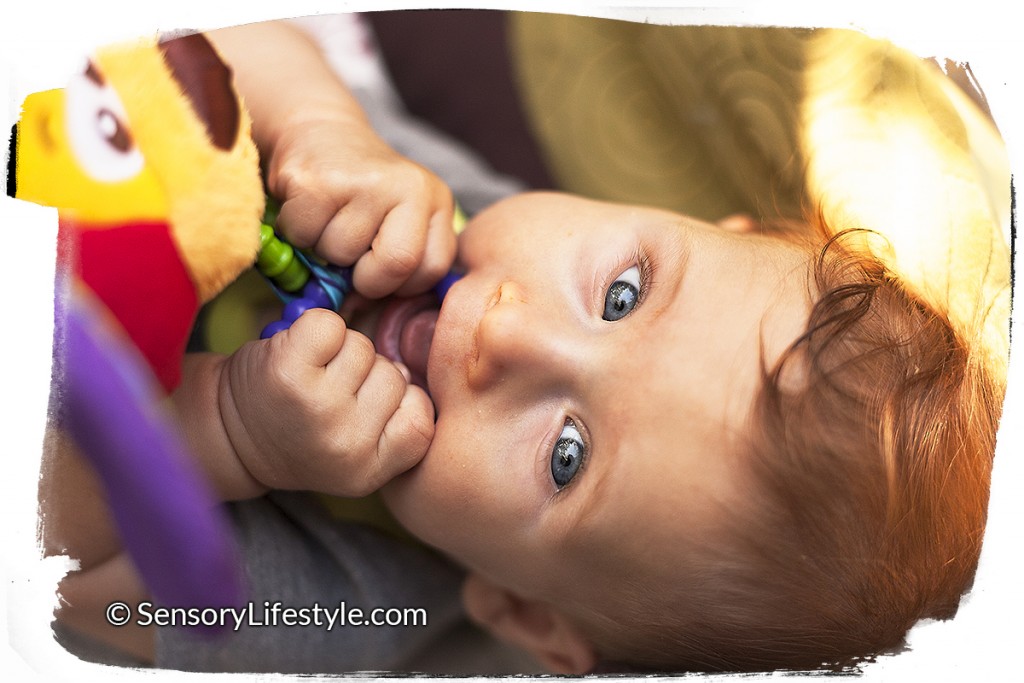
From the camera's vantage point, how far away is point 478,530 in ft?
1.75

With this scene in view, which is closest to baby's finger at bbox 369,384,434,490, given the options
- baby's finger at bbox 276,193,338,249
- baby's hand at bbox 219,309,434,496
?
baby's hand at bbox 219,309,434,496

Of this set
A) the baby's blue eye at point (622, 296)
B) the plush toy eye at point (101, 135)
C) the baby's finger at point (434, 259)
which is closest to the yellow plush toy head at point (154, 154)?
the plush toy eye at point (101, 135)

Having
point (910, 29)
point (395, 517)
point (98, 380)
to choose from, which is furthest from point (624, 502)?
point (910, 29)

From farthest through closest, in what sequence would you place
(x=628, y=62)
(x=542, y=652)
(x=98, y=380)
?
(x=628, y=62)
(x=542, y=652)
(x=98, y=380)

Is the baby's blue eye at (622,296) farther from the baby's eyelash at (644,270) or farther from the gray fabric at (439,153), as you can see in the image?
the gray fabric at (439,153)

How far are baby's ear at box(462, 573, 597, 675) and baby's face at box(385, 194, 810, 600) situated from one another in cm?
1

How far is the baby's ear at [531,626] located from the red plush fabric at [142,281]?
0.22 metres

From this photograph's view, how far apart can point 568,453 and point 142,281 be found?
247 millimetres

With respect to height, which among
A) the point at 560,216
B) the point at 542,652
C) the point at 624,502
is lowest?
the point at 542,652

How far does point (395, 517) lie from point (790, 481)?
0.24 meters

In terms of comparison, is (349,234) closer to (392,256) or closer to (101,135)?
(392,256)

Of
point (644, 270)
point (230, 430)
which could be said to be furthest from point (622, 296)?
point (230, 430)

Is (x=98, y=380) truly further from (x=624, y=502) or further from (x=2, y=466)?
(x=624, y=502)

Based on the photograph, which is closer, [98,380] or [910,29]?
[98,380]
